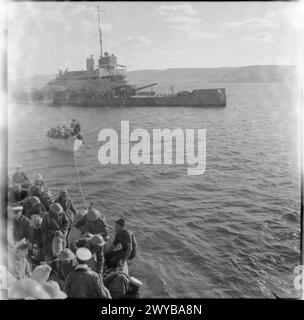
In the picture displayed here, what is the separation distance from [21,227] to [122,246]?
1297mm

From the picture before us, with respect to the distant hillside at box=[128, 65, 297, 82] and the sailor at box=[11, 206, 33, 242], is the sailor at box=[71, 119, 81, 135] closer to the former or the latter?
the distant hillside at box=[128, 65, 297, 82]

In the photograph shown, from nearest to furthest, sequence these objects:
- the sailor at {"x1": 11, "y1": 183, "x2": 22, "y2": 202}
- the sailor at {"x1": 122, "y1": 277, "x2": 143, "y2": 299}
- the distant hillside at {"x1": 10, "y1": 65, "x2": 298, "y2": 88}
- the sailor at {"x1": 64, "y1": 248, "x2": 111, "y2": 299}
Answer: the sailor at {"x1": 64, "y1": 248, "x2": 111, "y2": 299} < the sailor at {"x1": 122, "y1": 277, "x2": 143, "y2": 299} < the sailor at {"x1": 11, "y1": 183, "x2": 22, "y2": 202} < the distant hillside at {"x1": 10, "y1": 65, "x2": 298, "y2": 88}

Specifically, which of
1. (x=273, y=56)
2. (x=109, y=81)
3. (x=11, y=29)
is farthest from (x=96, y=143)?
(x=273, y=56)

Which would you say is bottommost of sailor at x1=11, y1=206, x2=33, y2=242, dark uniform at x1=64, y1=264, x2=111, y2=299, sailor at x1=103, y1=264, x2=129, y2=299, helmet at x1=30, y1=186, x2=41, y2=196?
sailor at x1=103, y1=264, x2=129, y2=299

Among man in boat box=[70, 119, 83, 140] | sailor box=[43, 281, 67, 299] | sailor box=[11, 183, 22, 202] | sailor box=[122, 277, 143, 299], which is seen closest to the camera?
sailor box=[43, 281, 67, 299]

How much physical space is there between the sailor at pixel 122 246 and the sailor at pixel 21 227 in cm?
103

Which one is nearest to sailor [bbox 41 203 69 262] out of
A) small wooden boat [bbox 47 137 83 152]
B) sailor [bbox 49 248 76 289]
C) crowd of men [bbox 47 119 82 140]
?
sailor [bbox 49 248 76 289]

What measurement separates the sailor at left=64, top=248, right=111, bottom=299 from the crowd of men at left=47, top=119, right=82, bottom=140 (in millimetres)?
4244

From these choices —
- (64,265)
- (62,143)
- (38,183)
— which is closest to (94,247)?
(64,265)

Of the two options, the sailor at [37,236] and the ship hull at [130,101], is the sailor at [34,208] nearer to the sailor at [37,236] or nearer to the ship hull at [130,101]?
the sailor at [37,236]

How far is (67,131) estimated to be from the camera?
870cm

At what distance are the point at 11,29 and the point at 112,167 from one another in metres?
2.58

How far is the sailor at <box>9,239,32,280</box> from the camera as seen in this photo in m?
4.58

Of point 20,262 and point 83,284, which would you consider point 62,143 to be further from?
point 83,284
